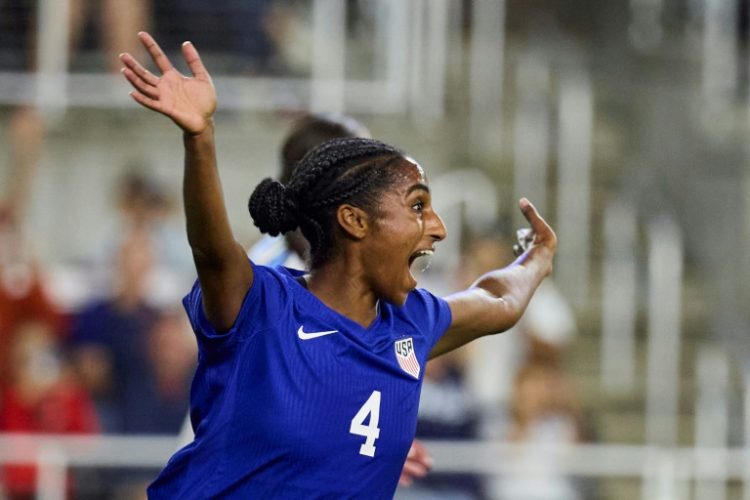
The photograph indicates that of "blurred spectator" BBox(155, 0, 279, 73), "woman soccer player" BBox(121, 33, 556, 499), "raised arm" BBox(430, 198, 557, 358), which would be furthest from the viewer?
"blurred spectator" BBox(155, 0, 279, 73)

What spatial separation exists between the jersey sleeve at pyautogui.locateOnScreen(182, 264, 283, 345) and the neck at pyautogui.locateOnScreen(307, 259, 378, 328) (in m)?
0.17

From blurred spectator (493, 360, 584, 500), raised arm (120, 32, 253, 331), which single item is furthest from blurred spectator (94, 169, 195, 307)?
raised arm (120, 32, 253, 331)

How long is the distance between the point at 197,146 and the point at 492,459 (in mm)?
3605

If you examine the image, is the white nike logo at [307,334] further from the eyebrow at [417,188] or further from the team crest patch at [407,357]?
the eyebrow at [417,188]

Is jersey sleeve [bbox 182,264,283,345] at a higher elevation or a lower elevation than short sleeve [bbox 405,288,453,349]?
higher

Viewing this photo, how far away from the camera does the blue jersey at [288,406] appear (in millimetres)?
2914

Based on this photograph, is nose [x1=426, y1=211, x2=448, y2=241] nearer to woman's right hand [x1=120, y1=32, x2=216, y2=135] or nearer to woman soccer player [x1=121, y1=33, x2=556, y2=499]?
woman soccer player [x1=121, y1=33, x2=556, y2=499]

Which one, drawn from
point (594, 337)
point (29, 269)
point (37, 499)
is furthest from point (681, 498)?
point (29, 269)

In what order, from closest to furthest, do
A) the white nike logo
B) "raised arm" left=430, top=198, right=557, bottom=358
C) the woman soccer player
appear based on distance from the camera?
the woman soccer player < the white nike logo < "raised arm" left=430, top=198, right=557, bottom=358

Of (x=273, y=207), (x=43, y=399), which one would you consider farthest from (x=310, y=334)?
(x=43, y=399)

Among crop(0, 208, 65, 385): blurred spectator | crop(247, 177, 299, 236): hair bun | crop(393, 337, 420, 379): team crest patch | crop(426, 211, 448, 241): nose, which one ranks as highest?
crop(247, 177, 299, 236): hair bun

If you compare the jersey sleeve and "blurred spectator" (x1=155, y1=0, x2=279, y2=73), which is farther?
"blurred spectator" (x1=155, y1=0, x2=279, y2=73)

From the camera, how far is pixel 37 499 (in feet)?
19.9

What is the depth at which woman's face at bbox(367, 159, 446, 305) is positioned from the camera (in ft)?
10.0
